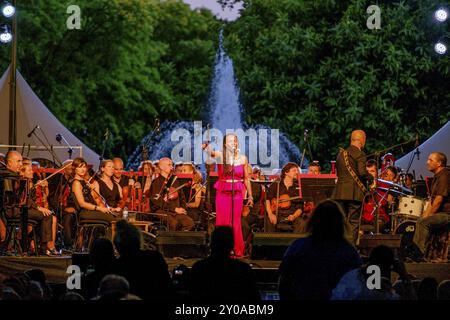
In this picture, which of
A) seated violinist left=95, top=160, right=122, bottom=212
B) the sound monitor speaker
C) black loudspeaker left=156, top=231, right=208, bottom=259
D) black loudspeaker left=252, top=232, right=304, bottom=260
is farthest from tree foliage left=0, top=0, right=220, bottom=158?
the sound monitor speaker

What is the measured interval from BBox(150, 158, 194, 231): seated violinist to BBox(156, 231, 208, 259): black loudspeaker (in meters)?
2.27

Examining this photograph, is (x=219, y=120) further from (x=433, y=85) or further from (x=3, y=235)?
(x=3, y=235)

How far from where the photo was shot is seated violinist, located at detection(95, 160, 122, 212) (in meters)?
17.9

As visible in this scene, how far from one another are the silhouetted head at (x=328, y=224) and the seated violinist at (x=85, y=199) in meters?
8.49

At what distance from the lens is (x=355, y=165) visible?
16.1m

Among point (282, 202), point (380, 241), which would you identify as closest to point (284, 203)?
point (282, 202)

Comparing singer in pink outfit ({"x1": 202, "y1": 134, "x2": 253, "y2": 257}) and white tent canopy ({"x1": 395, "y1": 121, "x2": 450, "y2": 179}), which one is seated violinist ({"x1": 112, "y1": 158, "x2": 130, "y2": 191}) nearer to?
singer in pink outfit ({"x1": 202, "y1": 134, "x2": 253, "y2": 257})

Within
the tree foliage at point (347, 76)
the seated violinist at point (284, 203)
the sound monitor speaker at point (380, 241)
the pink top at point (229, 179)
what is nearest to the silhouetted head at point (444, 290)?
the sound monitor speaker at point (380, 241)

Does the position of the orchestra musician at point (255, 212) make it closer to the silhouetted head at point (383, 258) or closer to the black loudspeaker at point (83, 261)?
the black loudspeaker at point (83, 261)

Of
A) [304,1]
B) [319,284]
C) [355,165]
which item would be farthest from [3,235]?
[304,1]

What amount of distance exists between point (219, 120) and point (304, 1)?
5.82 m

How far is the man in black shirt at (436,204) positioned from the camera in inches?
638

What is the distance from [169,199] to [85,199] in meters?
1.84

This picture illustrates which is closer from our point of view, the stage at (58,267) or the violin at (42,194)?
the stage at (58,267)
